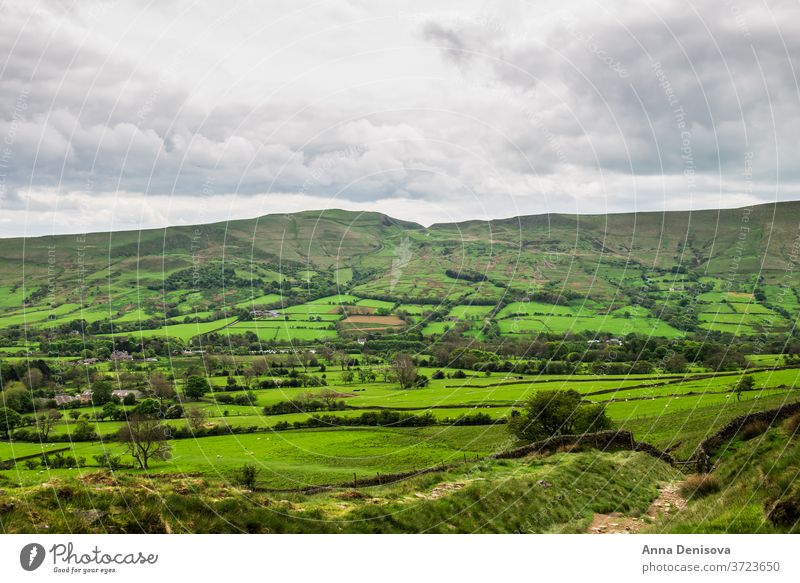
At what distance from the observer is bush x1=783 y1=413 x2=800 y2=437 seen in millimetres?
19564

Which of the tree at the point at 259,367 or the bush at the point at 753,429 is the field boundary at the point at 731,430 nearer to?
the bush at the point at 753,429

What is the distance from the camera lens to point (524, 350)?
79562mm

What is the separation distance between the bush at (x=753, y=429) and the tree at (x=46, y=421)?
5009 cm

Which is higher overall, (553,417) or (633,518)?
(633,518)

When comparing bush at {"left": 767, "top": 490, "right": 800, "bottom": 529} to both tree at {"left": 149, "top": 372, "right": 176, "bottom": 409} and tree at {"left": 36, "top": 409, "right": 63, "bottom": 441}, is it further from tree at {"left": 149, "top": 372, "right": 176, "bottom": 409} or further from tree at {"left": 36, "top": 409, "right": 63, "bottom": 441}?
tree at {"left": 149, "top": 372, "right": 176, "bottom": 409}

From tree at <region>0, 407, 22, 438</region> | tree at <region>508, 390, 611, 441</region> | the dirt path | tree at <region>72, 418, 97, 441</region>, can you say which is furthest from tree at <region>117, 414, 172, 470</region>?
the dirt path

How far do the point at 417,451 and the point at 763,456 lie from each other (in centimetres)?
2517

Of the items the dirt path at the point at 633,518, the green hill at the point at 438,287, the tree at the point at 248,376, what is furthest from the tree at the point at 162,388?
the dirt path at the point at 633,518

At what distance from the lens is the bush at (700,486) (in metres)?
18.8

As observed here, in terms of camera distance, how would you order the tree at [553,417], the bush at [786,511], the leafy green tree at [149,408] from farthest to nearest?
the leafy green tree at [149,408], the tree at [553,417], the bush at [786,511]

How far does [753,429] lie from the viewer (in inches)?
944

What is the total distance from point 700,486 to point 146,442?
114ft

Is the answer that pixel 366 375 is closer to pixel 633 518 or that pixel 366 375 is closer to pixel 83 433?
pixel 83 433

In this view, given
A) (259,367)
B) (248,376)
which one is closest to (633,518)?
(248,376)
